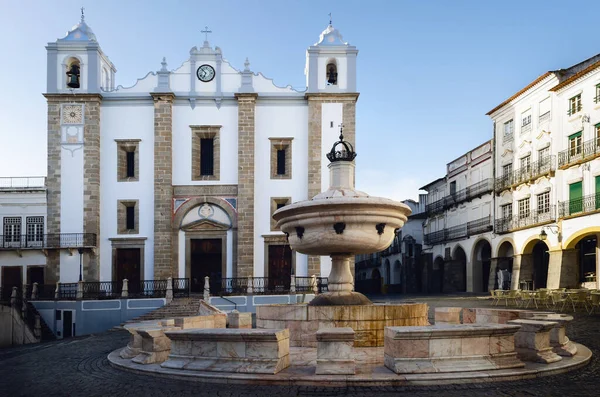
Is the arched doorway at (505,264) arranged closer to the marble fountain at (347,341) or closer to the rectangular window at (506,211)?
the rectangular window at (506,211)

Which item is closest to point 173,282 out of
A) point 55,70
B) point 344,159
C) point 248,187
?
point 248,187

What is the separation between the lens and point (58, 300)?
23.9 metres

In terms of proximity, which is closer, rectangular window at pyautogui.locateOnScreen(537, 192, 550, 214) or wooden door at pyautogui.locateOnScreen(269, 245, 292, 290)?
wooden door at pyautogui.locateOnScreen(269, 245, 292, 290)

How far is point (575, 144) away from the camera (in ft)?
Result: 85.7

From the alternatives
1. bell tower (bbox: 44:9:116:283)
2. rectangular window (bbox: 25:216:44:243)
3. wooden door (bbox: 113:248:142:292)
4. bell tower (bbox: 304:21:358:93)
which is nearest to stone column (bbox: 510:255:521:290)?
bell tower (bbox: 304:21:358:93)

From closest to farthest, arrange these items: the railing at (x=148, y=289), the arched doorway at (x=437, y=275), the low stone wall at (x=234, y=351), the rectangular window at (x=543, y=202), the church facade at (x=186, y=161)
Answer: the low stone wall at (x=234, y=351), the railing at (x=148, y=289), the church facade at (x=186, y=161), the rectangular window at (x=543, y=202), the arched doorway at (x=437, y=275)

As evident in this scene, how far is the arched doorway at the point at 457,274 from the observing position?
124ft

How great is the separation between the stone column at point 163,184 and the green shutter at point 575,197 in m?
17.5

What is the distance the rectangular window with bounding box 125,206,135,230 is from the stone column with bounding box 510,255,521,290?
1842 centimetres

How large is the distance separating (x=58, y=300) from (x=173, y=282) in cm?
459

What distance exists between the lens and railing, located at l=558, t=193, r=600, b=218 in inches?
941

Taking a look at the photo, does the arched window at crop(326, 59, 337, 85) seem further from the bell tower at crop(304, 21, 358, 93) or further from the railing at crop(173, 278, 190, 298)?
the railing at crop(173, 278, 190, 298)

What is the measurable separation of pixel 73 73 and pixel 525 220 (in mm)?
22807

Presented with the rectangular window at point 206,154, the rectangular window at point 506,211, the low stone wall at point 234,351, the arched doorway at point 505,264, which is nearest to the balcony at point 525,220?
the rectangular window at point 506,211
